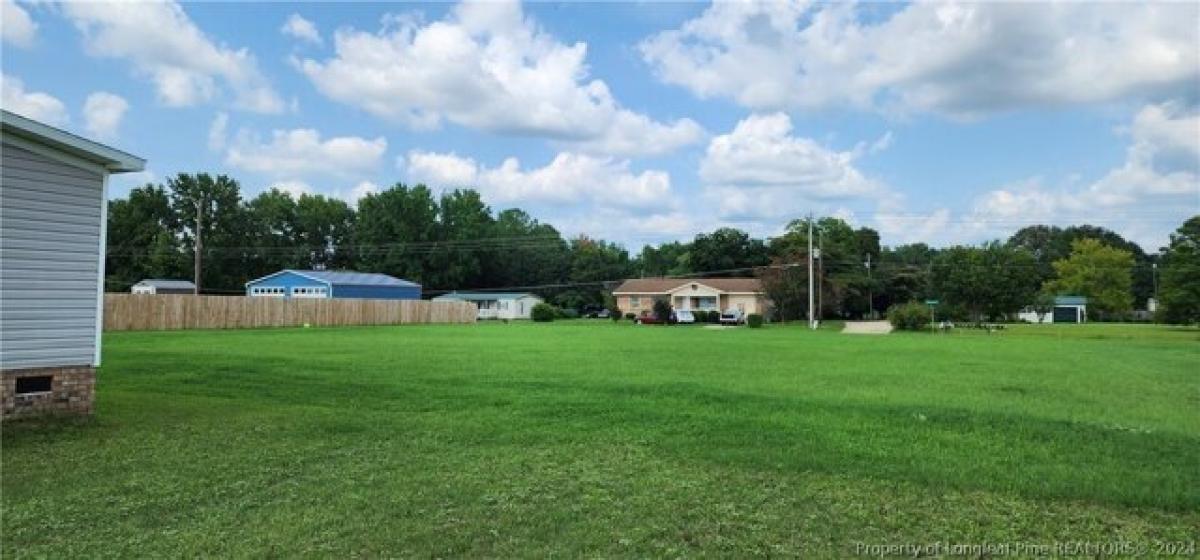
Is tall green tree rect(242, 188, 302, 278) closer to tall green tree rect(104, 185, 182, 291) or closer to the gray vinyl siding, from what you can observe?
tall green tree rect(104, 185, 182, 291)

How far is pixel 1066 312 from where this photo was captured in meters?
86.4

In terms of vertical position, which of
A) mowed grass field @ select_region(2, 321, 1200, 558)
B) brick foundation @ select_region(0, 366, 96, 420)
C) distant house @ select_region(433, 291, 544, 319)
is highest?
distant house @ select_region(433, 291, 544, 319)

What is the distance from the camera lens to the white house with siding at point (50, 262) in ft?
31.4

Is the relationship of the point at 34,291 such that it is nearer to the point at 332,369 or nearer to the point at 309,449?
the point at 309,449

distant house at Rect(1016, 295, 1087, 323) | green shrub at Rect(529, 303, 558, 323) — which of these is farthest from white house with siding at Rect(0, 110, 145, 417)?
distant house at Rect(1016, 295, 1087, 323)

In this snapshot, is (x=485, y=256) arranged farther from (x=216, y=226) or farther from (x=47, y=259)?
(x=47, y=259)

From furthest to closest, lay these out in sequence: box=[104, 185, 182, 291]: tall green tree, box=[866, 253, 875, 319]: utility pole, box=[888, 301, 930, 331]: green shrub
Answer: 1. box=[866, 253, 875, 319]: utility pole
2. box=[104, 185, 182, 291]: tall green tree
3. box=[888, 301, 930, 331]: green shrub

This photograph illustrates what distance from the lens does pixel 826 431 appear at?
9.17 m

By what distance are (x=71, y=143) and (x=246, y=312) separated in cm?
3278

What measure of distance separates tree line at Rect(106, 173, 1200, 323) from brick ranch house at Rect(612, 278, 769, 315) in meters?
5.75

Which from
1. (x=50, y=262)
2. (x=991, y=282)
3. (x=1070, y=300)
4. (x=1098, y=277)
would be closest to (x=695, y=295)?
(x=991, y=282)

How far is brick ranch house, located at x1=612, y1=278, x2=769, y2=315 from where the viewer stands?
70688 millimetres

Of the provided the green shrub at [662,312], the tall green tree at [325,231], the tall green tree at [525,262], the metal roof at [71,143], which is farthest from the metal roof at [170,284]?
the metal roof at [71,143]

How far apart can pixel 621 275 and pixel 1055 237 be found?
63629 mm
